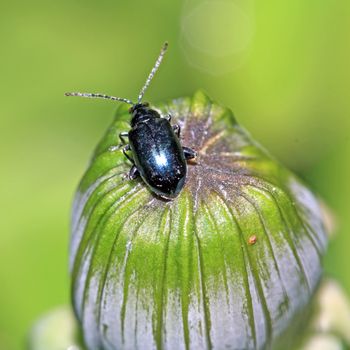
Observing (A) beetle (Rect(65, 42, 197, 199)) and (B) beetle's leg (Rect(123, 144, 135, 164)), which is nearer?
(A) beetle (Rect(65, 42, 197, 199))

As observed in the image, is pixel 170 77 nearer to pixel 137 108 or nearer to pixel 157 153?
pixel 137 108

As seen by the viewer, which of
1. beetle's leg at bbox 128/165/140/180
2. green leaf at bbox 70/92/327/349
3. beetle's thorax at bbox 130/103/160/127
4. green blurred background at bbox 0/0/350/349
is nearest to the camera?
green leaf at bbox 70/92/327/349

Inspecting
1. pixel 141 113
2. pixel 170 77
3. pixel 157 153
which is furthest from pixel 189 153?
pixel 170 77

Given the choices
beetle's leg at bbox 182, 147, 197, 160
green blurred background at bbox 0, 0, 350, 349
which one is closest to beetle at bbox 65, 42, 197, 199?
beetle's leg at bbox 182, 147, 197, 160

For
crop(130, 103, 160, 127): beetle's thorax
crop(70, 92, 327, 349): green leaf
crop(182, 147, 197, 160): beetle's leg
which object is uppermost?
crop(130, 103, 160, 127): beetle's thorax

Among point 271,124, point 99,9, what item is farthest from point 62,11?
point 271,124

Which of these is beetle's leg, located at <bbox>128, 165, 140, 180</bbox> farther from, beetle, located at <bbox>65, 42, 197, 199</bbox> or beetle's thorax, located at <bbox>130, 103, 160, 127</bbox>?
beetle's thorax, located at <bbox>130, 103, 160, 127</bbox>

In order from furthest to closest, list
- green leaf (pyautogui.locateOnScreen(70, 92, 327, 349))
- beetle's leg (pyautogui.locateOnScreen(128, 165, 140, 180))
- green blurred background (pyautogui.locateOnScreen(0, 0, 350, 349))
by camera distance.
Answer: green blurred background (pyautogui.locateOnScreen(0, 0, 350, 349)) → beetle's leg (pyautogui.locateOnScreen(128, 165, 140, 180)) → green leaf (pyautogui.locateOnScreen(70, 92, 327, 349))
